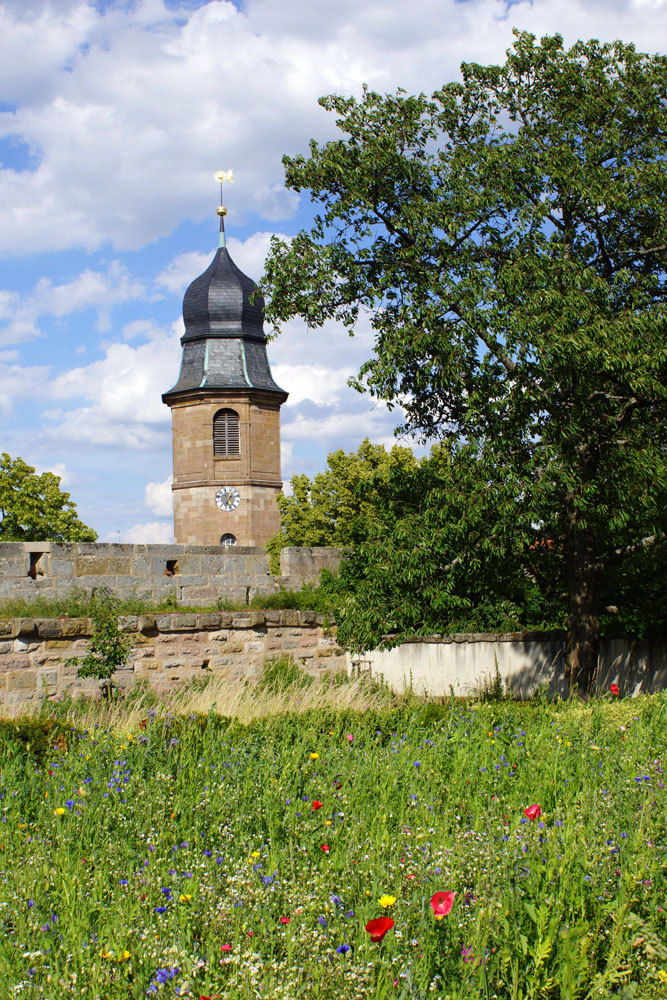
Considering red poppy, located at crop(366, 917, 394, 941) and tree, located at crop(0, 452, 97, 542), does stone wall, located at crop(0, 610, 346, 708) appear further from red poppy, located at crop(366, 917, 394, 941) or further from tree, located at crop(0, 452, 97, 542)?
tree, located at crop(0, 452, 97, 542)

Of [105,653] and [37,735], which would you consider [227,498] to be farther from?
[37,735]

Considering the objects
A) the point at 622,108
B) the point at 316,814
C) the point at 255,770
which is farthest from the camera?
the point at 622,108

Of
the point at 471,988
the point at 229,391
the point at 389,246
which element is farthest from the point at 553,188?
the point at 229,391

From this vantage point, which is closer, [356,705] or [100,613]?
[356,705]

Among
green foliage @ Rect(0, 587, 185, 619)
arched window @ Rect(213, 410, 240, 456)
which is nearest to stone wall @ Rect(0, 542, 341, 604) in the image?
green foliage @ Rect(0, 587, 185, 619)

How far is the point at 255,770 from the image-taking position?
5.61 m

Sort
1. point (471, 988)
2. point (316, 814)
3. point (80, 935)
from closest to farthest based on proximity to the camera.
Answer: point (471, 988) → point (80, 935) → point (316, 814)

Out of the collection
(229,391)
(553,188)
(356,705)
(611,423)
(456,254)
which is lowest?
(356,705)

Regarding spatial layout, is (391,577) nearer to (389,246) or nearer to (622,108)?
(389,246)

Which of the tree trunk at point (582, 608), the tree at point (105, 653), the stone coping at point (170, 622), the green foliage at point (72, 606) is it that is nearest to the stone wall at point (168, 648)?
the stone coping at point (170, 622)

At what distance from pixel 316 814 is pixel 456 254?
7.37 meters

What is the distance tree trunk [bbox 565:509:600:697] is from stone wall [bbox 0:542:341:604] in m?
6.39

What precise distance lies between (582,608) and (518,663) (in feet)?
10.9

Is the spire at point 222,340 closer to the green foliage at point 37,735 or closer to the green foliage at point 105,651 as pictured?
the green foliage at point 105,651
